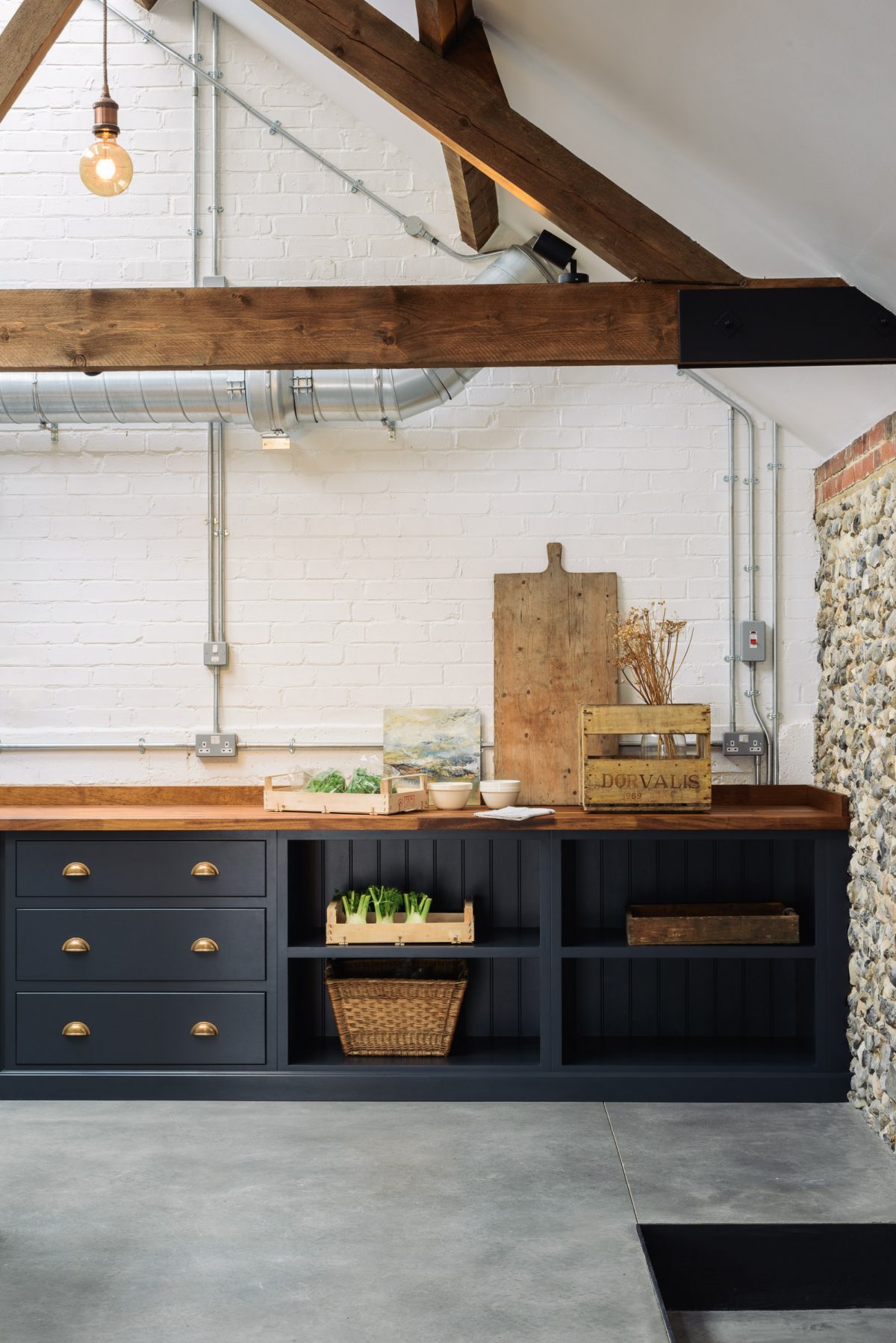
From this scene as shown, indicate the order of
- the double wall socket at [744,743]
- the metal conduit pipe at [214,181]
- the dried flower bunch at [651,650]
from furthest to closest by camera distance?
1. the metal conduit pipe at [214,181]
2. the double wall socket at [744,743]
3. the dried flower bunch at [651,650]

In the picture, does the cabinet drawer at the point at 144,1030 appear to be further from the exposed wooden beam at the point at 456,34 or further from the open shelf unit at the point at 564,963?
the exposed wooden beam at the point at 456,34

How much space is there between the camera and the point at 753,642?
488 cm

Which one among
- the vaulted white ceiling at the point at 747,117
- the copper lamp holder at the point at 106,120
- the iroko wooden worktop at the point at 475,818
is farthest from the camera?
the iroko wooden worktop at the point at 475,818

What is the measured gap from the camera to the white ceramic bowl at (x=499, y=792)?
15.1 ft

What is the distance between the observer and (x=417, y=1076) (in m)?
4.41

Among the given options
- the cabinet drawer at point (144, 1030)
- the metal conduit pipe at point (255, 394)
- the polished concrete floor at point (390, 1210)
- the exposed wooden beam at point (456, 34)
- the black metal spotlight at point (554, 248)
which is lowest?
the polished concrete floor at point (390, 1210)

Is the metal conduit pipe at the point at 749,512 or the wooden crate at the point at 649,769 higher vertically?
the metal conduit pipe at the point at 749,512

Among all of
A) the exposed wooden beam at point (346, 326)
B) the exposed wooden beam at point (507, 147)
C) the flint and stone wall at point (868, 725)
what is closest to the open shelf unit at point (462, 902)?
the flint and stone wall at point (868, 725)

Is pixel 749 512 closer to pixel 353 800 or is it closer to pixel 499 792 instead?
pixel 499 792

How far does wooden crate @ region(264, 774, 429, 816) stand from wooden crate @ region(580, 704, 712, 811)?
0.65m

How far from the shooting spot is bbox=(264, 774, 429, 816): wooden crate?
4438 mm

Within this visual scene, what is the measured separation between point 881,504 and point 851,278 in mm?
863

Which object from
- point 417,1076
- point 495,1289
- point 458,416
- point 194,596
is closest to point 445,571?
point 458,416

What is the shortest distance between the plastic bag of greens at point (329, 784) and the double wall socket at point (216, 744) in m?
0.48
